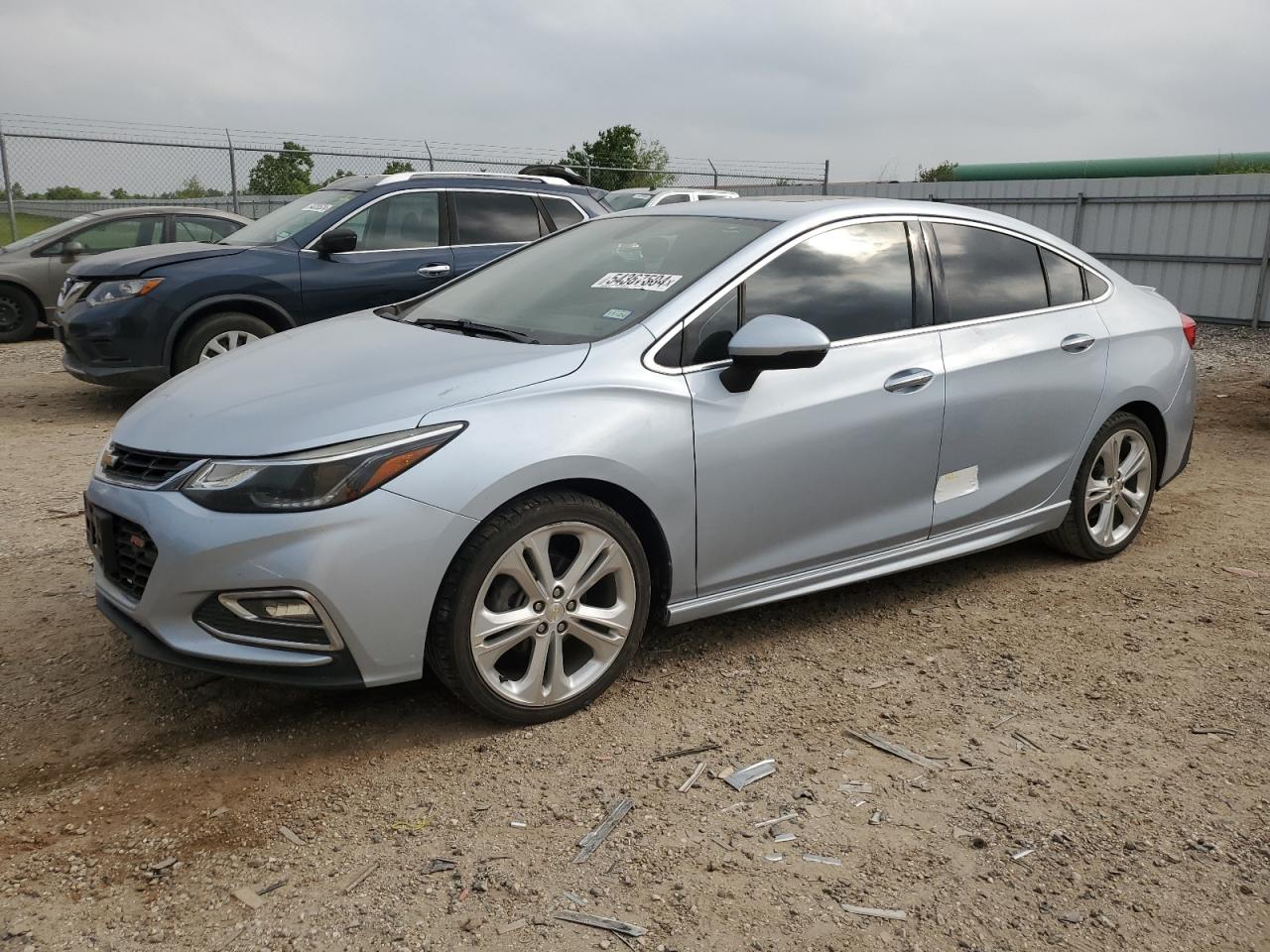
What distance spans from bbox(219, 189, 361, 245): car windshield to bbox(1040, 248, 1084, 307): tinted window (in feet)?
18.0

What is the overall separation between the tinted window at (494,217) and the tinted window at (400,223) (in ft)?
0.68

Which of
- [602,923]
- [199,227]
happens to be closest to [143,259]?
[199,227]

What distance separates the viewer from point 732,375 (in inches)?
143

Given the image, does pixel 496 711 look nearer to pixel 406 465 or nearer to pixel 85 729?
pixel 406 465

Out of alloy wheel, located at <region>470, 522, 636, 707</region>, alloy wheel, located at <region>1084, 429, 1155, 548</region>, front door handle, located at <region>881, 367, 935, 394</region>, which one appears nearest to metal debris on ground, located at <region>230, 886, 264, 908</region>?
alloy wheel, located at <region>470, 522, 636, 707</region>

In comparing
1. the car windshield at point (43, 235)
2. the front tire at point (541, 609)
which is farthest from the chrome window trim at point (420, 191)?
the car windshield at point (43, 235)

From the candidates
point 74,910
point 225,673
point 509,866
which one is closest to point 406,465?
point 225,673

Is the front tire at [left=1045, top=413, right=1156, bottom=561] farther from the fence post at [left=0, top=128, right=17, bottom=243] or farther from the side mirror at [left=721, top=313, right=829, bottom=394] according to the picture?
the fence post at [left=0, top=128, right=17, bottom=243]

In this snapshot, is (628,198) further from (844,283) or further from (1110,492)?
(844,283)

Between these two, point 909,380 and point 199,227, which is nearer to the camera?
point 909,380

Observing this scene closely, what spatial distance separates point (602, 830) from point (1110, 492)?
3211 mm

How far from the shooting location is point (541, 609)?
3.35m

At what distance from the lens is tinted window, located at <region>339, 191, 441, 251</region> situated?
27.7ft

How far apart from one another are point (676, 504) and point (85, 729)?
194 cm
